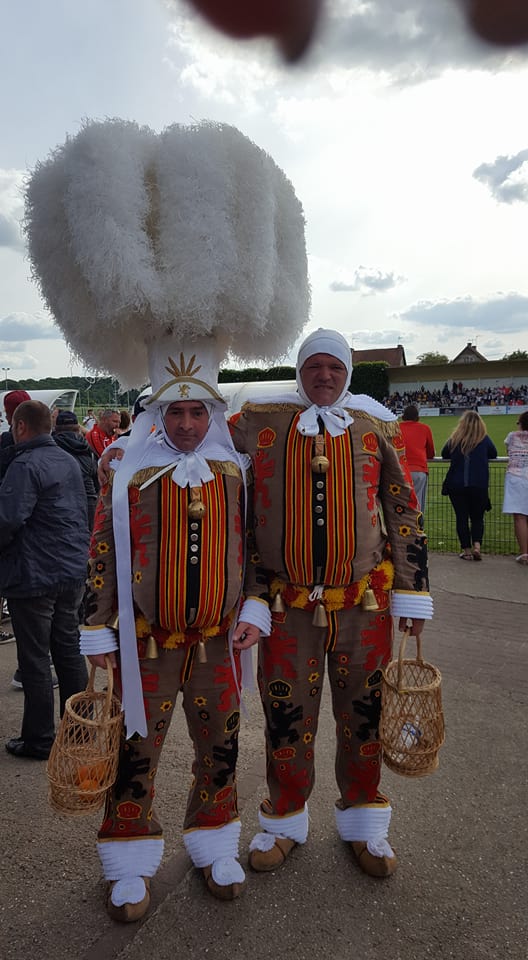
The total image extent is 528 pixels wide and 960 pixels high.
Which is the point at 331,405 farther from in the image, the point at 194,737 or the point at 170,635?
the point at 194,737

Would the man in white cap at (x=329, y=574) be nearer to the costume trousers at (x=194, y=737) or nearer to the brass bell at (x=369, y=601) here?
the brass bell at (x=369, y=601)

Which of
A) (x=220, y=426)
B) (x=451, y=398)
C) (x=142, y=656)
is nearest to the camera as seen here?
(x=142, y=656)

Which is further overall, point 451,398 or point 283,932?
point 451,398

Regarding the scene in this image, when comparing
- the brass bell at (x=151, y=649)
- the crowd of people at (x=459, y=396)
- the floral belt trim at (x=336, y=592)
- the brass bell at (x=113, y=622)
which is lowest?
the brass bell at (x=151, y=649)

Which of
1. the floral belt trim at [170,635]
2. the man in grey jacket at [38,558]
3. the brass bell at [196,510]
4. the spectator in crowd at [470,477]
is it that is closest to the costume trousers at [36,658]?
the man in grey jacket at [38,558]

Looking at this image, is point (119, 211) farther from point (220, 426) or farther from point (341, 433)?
point (341, 433)

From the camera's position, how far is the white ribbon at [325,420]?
2230mm

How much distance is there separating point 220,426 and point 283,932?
1.71 m

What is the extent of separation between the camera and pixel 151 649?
2107 mm

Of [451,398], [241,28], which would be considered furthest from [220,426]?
[451,398]

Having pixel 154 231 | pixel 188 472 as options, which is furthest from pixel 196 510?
pixel 154 231

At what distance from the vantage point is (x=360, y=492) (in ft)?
7.33

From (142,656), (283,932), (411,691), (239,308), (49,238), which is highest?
(49,238)

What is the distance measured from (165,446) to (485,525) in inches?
308
